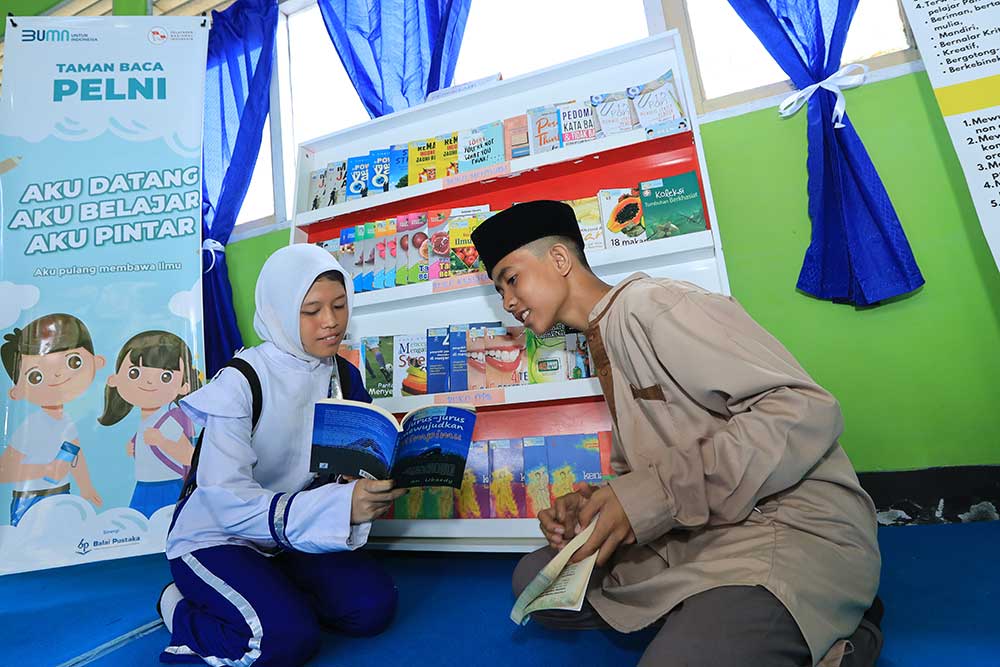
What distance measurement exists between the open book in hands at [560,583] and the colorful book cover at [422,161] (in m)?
1.75

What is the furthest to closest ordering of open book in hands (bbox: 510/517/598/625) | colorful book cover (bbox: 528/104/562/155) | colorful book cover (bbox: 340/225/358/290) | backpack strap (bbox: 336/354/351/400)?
1. colorful book cover (bbox: 340/225/358/290)
2. colorful book cover (bbox: 528/104/562/155)
3. backpack strap (bbox: 336/354/351/400)
4. open book in hands (bbox: 510/517/598/625)

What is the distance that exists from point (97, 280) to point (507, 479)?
2.27 meters

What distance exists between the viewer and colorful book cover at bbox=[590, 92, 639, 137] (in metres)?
2.04

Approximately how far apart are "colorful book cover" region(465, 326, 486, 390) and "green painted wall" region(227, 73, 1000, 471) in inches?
42.8

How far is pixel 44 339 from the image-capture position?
8.36 ft

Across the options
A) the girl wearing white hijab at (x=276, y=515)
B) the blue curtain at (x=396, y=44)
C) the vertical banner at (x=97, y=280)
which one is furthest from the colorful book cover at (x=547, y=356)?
the vertical banner at (x=97, y=280)

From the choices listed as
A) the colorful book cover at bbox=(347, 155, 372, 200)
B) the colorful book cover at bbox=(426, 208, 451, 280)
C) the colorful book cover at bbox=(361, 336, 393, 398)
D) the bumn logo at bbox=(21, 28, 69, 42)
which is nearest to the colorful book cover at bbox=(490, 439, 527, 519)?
the colorful book cover at bbox=(361, 336, 393, 398)

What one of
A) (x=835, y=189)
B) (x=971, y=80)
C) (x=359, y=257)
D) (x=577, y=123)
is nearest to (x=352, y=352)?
(x=359, y=257)

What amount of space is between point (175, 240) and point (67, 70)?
3.68 ft

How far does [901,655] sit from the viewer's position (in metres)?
1.10

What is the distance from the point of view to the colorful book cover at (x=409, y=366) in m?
2.21

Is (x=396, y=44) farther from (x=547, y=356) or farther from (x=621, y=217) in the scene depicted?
(x=547, y=356)

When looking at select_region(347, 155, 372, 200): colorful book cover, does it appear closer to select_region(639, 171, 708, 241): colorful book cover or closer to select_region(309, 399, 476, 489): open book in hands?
select_region(639, 171, 708, 241): colorful book cover

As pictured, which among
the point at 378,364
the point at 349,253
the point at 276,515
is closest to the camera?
the point at 276,515
